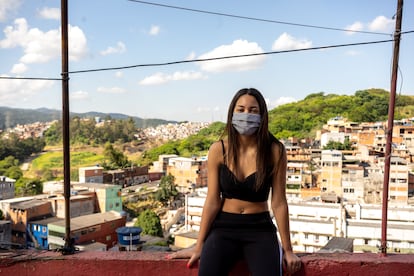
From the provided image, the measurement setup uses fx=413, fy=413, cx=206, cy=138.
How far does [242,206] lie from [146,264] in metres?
0.35

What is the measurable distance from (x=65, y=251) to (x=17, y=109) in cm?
6694

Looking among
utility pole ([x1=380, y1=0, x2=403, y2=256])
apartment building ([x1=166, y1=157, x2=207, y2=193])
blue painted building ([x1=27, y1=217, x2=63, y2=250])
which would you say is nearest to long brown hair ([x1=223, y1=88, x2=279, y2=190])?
utility pole ([x1=380, y1=0, x2=403, y2=256])

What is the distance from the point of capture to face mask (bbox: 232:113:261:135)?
3.96ft

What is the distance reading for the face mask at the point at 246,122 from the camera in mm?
1208

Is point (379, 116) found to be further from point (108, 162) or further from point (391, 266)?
point (391, 266)

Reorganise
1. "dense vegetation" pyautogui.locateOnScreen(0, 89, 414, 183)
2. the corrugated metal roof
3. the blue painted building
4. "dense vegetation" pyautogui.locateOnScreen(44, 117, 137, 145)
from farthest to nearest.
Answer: "dense vegetation" pyautogui.locateOnScreen(44, 117, 137, 145), "dense vegetation" pyautogui.locateOnScreen(0, 89, 414, 183), the blue painted building, the corrugated metal roof

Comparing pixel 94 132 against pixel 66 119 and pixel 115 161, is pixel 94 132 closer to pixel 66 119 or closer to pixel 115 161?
pixel 115 161

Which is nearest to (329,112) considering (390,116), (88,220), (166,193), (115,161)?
(115,161)

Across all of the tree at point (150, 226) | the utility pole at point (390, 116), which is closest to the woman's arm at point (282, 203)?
the utility pole at point (390, 116)

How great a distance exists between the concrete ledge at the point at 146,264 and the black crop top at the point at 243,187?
0.22 m

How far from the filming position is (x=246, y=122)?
121 cm

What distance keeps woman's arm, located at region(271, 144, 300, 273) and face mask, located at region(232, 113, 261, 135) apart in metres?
0.09

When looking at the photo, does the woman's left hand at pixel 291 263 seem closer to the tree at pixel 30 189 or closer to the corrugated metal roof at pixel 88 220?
the corrugated metal roof at pixel 88 220

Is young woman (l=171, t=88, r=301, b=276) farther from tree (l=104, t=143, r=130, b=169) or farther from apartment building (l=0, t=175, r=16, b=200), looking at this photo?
tree (l=104, t=143, r=130, b=169)
